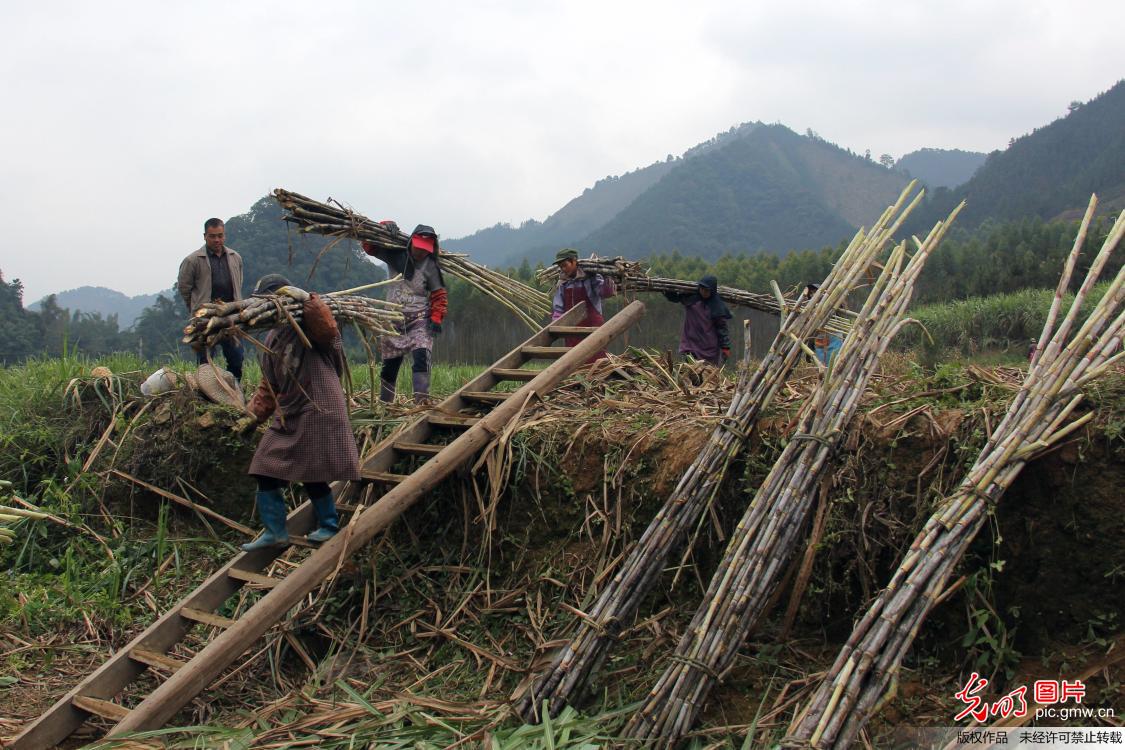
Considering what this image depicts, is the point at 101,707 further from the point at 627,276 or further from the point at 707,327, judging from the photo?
the point at 707,327

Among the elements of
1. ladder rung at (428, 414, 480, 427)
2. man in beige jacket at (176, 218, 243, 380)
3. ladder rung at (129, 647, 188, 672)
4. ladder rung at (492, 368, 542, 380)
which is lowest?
ladder rung at (129, 647, 188, 672)

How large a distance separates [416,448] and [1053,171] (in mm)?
57293

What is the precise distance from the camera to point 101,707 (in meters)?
3.54

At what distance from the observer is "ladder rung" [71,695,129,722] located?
3492mm

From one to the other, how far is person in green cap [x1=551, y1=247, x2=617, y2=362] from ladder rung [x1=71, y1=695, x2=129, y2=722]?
4.13 meters

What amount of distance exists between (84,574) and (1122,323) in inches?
229

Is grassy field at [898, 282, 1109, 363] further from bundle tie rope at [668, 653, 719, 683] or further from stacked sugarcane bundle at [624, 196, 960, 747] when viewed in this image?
bundle tie rope at [668, 653, 719, 683]

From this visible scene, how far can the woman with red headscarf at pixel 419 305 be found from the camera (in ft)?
19.4

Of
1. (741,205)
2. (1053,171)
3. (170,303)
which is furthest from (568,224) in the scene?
(170,303)

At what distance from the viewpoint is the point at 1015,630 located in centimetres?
321

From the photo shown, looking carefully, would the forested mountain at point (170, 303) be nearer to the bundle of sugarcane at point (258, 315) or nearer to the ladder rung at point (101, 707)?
the bundle of sugarcane at point (258, 315)

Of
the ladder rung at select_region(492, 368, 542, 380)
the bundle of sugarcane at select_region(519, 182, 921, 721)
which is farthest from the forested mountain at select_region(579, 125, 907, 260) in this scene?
the bundle of sugarcane at select_region(519, 182, 921, 721)

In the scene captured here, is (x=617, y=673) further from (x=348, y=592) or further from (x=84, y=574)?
(x=84, y=574)

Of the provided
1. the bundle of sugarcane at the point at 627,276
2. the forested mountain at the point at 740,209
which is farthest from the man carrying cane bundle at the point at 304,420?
the forested mountain at the point at 740,209
